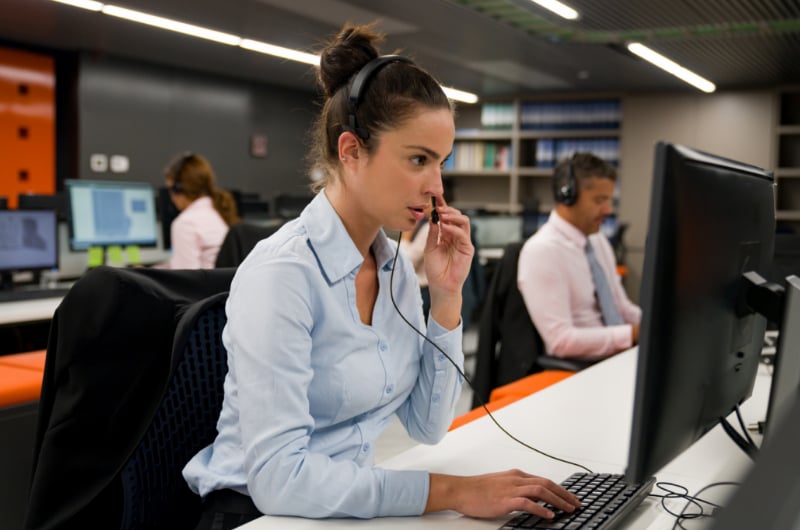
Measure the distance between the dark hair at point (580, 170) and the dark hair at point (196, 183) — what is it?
6.95 feet

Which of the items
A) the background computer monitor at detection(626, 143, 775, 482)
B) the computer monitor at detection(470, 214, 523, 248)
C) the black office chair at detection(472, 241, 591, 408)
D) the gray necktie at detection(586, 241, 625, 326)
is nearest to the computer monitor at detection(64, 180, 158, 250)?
the black office chair at detection(472, 241, 591, 408)

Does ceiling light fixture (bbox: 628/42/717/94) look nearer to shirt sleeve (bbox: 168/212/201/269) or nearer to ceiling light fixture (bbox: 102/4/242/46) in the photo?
ceiling light fixture (bbox: 102/4/242/46)

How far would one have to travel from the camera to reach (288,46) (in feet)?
22.8

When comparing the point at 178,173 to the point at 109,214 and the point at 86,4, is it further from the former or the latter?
the point at 86,4

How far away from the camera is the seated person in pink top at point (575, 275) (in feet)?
8.59

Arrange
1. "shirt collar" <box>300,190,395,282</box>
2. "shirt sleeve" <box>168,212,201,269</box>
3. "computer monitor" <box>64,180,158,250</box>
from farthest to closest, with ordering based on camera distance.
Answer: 1. "computer monitor" <box>64,180,158,250</box>
2. "shirt sleeve" <box>168,212,201,269</box>
3. "shirt collar" <box>300,190,395,282</box>

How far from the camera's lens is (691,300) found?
0.87 meters

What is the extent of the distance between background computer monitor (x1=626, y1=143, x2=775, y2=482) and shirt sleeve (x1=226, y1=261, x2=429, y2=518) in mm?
366

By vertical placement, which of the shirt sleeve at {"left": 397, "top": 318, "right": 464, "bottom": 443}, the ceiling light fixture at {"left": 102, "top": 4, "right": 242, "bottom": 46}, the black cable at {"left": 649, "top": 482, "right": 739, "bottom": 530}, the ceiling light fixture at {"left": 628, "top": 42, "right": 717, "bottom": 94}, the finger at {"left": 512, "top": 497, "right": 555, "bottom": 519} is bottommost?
the black cable at {"left": 649, "top": 482, "right": 739, "bottom": 530}

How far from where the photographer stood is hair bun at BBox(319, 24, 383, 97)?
4.26ft

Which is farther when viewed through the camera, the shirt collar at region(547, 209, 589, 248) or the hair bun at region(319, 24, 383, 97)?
the shirt collar at region(547, 209, 589, 248)

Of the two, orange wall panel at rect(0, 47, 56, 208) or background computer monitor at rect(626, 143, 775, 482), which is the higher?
orange wall panel at rect(0, 47, 56, 208)

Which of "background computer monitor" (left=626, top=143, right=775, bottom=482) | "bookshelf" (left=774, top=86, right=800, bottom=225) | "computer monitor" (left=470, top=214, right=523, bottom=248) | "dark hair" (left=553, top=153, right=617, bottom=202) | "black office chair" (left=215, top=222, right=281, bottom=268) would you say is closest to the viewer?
"background computer monitor" (left=626, top=143, right=775, bottom=482)

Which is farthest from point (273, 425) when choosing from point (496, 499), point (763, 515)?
point (763, 515)
